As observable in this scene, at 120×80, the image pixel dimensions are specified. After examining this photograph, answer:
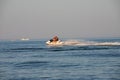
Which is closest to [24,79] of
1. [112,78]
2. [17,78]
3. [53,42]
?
[17,78]

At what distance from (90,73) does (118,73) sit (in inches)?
94.7

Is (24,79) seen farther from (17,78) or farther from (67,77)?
(67,77)

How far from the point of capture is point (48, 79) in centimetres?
2683

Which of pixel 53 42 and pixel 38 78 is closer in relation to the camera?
pixel 38 78

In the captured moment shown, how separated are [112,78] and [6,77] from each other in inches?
343

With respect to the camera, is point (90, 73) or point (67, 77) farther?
point (90, 73)

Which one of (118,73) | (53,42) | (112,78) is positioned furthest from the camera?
(53,42)

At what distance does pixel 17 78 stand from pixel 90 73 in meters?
6.41

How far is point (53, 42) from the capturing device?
10175 centimetres

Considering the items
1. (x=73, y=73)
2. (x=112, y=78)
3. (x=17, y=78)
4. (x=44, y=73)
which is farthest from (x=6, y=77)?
(x=112, y=78)

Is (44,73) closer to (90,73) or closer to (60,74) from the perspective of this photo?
(60,74)

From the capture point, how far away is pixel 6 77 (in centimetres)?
2841

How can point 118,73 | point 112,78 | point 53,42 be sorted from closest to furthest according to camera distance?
1. point 112,78
2. point 118,73
3. point 53,42

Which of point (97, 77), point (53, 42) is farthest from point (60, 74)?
point (53, 42)
